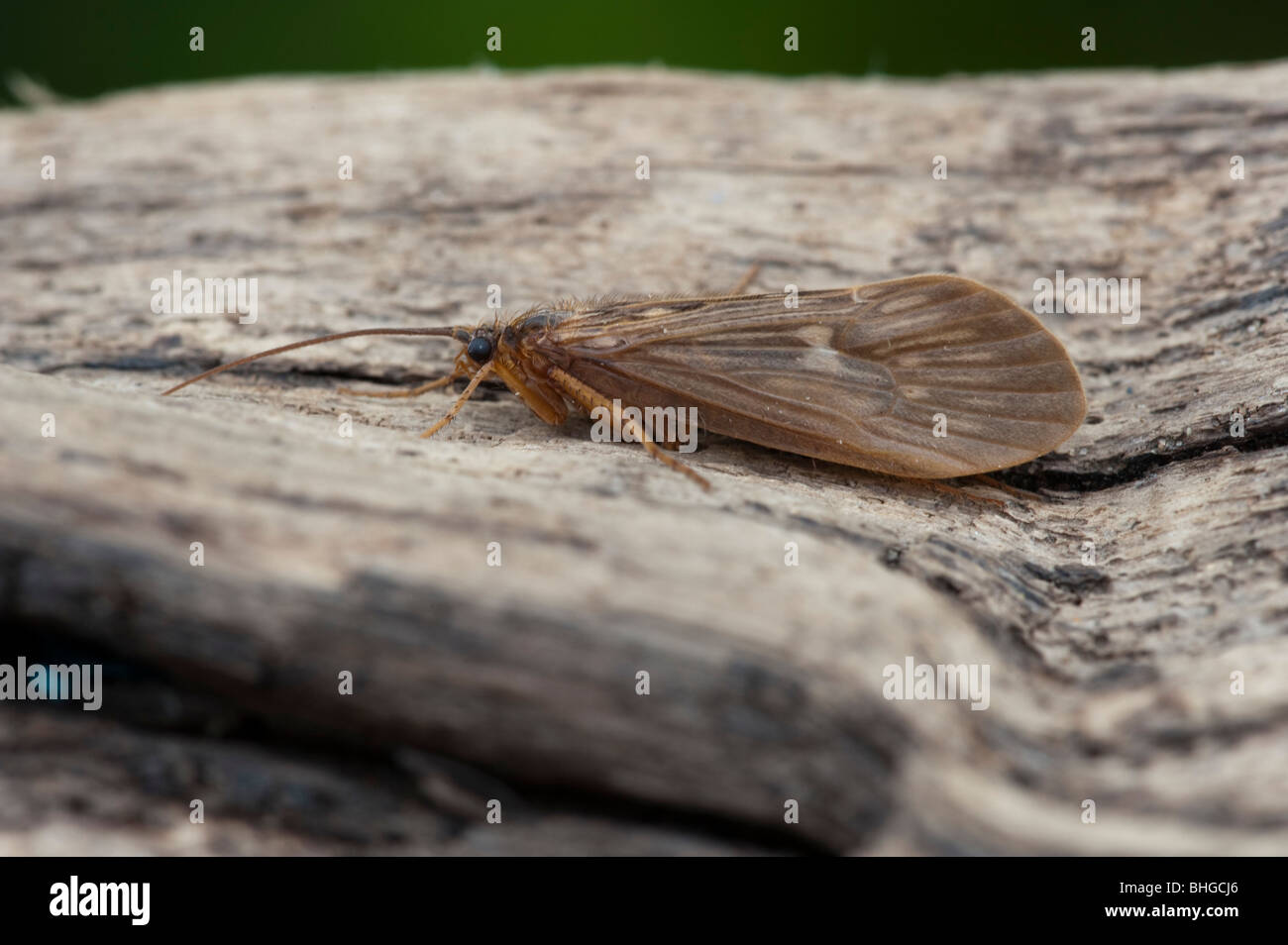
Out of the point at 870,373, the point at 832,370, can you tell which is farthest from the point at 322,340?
the point at 870,373

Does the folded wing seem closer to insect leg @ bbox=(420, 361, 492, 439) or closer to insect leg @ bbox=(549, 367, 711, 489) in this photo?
insect leg @ bbox=(549, 367, 711, 489)

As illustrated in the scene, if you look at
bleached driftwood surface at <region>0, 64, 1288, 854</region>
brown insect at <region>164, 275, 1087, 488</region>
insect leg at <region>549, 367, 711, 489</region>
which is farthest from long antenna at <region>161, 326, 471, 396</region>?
insect leg at <region>549, 367, 711, 489</region>

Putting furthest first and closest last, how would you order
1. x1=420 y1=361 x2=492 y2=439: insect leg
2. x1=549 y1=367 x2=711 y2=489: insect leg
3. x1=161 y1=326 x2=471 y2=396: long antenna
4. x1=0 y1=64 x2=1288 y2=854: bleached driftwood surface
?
x1=161 y1=326 x2=471 y2=396: long antenna, x1=420 y1=361 x2=492 y2=439: insect leg, x1=549 y1=367 x2=711 y2=489: insect leg, x1=0 y1=64 x2=1288 y2=854: bleached driftwood surface

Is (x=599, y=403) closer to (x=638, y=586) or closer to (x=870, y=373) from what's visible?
(x=870, y=373)

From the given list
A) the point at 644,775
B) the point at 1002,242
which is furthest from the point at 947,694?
the point at 1002,242

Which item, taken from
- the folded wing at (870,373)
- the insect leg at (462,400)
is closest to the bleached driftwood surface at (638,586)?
the insect leg at (462,400)

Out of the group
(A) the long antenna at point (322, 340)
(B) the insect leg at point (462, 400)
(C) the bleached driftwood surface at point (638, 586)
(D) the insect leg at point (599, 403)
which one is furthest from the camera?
(A) the long antenna at point (322, 340)

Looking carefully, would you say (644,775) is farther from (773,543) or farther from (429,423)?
(429,423)

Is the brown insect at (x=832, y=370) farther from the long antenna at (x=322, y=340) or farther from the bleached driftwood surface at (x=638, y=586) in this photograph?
the bleached driftwood surface at (x=638, y=586)
